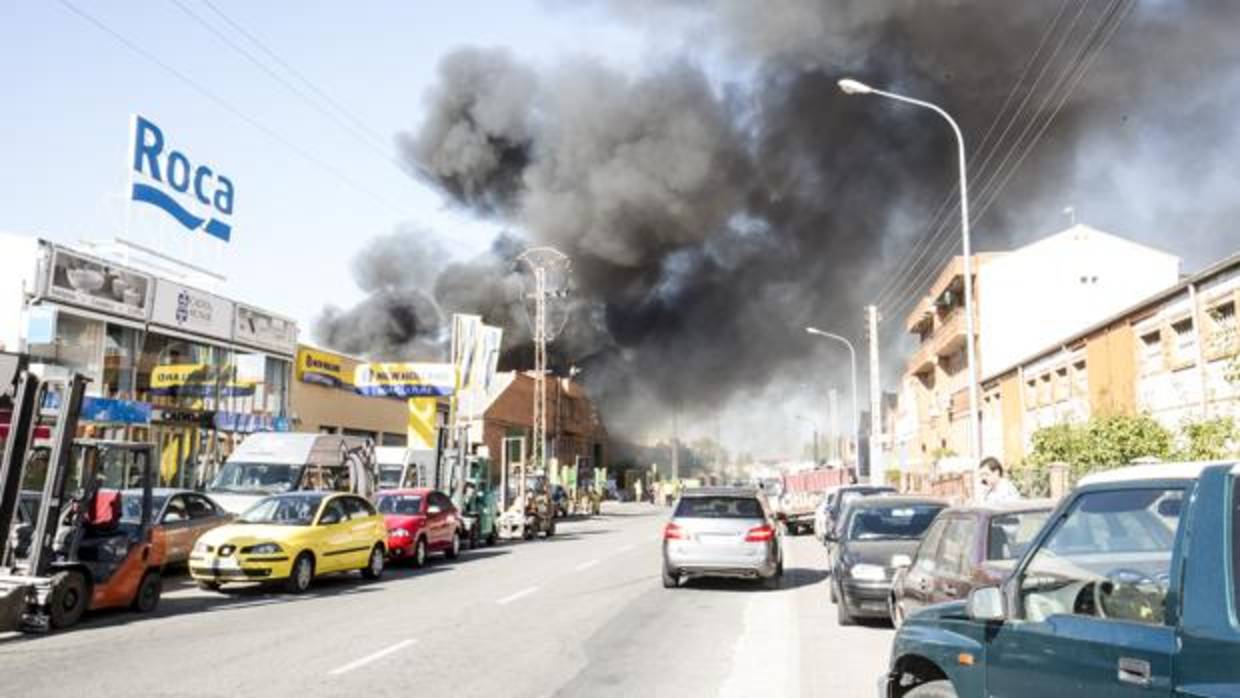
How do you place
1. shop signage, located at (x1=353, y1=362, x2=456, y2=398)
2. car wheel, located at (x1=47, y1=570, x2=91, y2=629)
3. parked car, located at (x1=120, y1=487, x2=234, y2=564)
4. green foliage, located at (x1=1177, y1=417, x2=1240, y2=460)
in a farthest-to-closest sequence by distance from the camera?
1. shop signage, located at (x1=353, y1=362, x2=456, y2=398)
2. parked car, located at (x1=120, y1=487, x2=234, y2=564)
3. green foliage, located at (x1=1177, y1=417, x2=1240, y2=460)
4. car wheel, located at (x1=47, y1=570, x2=91, y2=629)

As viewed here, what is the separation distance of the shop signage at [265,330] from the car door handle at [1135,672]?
2953 centimetres

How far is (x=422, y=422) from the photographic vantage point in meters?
30.7

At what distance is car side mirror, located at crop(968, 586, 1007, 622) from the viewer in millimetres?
3678

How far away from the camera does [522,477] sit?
101 ft

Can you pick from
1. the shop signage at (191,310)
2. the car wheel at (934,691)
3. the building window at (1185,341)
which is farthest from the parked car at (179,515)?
the building window at (1185,341)

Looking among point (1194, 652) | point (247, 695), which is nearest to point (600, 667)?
point (247, 695)

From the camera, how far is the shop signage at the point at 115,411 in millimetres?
22516

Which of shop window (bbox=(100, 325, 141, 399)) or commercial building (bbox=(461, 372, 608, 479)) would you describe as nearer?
shop window (bbox=(100, 325, 141, 399))

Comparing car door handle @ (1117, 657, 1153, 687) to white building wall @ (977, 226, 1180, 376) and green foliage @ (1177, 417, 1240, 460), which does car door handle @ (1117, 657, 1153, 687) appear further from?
white building wall @ (977, 226, 1180, 376)

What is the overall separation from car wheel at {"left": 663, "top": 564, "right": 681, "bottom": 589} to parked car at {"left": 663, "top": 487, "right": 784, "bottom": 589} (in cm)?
1

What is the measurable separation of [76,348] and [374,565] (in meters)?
11.0

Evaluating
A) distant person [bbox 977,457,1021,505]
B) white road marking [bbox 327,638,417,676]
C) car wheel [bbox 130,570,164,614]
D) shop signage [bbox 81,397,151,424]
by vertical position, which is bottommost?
white road marking [bbox 327,638,417,676]

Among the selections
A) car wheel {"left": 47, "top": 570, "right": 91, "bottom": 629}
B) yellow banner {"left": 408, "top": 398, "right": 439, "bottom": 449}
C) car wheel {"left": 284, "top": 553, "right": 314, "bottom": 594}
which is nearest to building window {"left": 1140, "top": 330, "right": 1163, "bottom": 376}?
car wheel {"left": 284, "top": 553, "right": 314, "bottom": 594}

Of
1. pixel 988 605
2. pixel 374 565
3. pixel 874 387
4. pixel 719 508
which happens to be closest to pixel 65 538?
pixel 374 565
